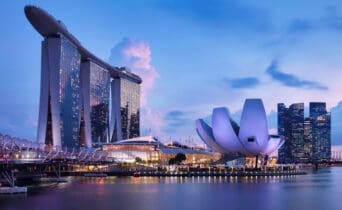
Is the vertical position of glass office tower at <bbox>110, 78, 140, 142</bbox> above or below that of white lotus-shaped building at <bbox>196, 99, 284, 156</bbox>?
above

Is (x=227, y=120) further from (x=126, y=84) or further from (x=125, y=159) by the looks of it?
(x=126, y=84)

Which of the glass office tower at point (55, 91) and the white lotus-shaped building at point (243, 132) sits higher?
the glass office tower at point (55, 91)

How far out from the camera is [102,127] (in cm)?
12925

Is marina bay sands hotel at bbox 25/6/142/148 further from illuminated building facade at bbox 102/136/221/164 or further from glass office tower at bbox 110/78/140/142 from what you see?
illuminated building facade at bbox 102/136/221/164

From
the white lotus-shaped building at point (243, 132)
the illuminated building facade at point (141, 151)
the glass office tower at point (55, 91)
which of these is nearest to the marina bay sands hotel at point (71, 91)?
the glass office tower at point (55, 91)

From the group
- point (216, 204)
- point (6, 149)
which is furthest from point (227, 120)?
point (216, 204)

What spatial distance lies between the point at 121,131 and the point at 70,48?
44470 mm

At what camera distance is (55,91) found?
89.3 m

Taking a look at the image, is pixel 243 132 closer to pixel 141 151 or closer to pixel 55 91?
pixel 141 151

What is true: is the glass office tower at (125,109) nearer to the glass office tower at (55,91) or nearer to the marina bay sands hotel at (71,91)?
the marina bay sands hotel at (71,91)

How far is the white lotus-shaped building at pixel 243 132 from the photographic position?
258 feet

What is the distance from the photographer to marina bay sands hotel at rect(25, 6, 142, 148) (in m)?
89.1

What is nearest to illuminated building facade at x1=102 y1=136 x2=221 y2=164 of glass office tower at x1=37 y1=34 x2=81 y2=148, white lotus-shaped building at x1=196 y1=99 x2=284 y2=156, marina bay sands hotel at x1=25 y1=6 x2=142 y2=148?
marina bay sands hotel at x1=25 y1=6 x2=142 y2=148

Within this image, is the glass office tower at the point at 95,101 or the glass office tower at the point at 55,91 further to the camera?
the glass office tower at the point at 95,101
